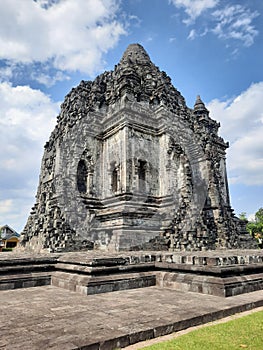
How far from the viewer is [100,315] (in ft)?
13.3

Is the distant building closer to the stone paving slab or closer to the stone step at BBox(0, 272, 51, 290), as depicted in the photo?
the stone step at BBox(0, 272, 51, 290)

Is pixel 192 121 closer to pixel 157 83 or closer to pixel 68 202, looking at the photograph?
pixel 157 83

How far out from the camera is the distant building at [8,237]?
38366 millimetres

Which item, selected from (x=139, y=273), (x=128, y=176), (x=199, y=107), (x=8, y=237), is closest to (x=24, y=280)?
(x=139, y=273)

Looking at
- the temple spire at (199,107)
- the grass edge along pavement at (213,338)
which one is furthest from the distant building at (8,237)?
the grass edge along pavement at (213,338)

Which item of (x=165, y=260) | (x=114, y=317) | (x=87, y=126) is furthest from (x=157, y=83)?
(x=114, y=317)

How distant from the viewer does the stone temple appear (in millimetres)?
11555

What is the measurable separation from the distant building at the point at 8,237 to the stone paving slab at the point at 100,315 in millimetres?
35924

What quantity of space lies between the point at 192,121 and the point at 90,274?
12843 millimetres

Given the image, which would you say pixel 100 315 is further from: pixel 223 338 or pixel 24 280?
pixel 24 280

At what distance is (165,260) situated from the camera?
706cm

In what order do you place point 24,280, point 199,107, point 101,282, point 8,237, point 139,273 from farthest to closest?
point 8,237 < point 199,107 < point 139,273 < point 24,280 < point 101,282

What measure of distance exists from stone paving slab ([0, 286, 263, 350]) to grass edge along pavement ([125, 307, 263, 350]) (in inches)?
4.7

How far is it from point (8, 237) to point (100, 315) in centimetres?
4186
